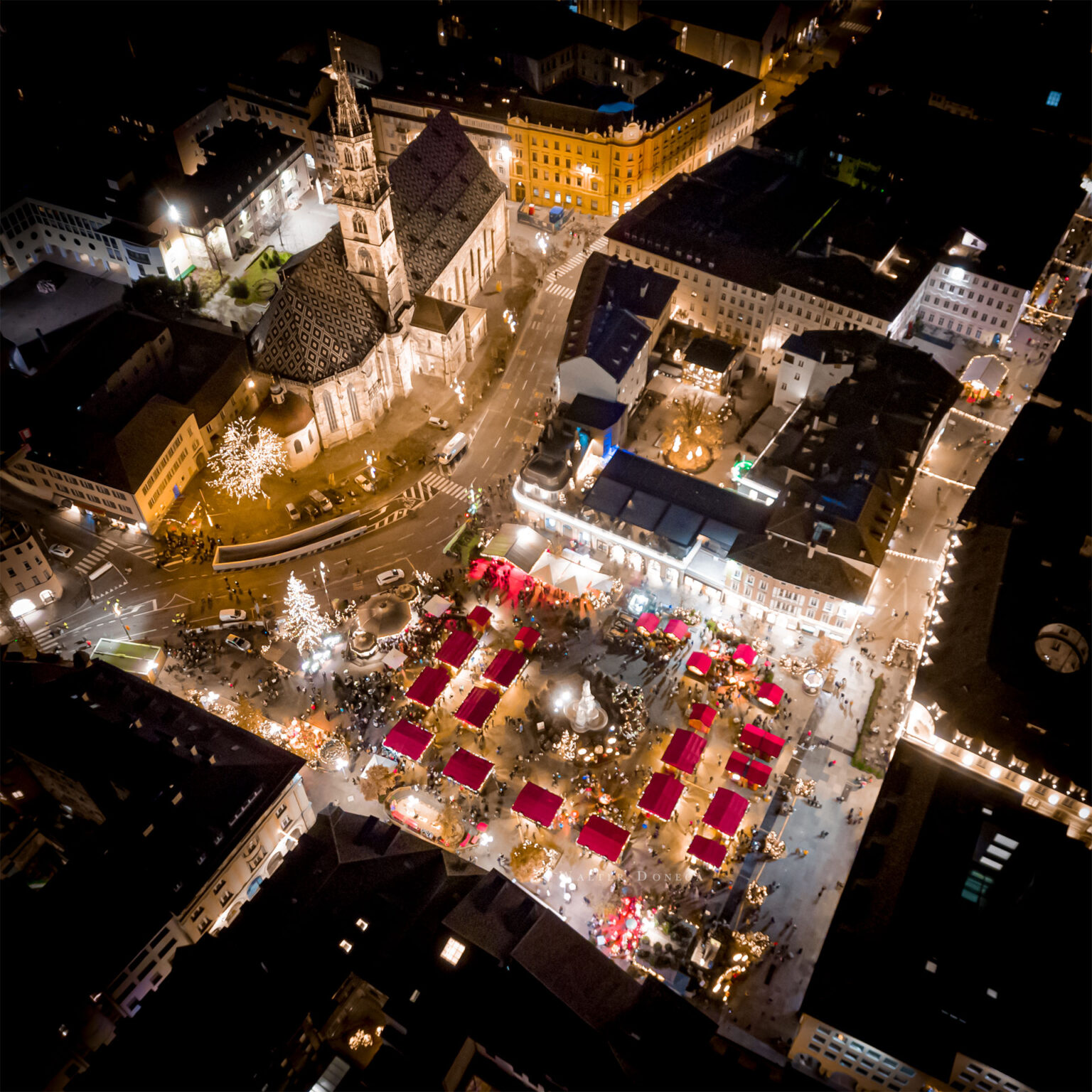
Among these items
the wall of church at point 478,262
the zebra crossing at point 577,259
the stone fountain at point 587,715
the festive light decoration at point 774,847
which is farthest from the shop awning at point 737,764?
the zebra crossing at point 577,259

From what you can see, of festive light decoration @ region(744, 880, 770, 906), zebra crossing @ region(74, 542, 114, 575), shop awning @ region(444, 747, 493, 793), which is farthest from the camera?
zebra crossing @ region(74, 542, 114, 575)

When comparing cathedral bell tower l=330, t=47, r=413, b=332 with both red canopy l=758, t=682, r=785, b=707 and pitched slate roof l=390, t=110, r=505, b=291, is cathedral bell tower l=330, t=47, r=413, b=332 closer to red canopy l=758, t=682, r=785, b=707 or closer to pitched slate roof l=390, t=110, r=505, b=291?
pitched slate roof l=390, t=110, r=505, b=291

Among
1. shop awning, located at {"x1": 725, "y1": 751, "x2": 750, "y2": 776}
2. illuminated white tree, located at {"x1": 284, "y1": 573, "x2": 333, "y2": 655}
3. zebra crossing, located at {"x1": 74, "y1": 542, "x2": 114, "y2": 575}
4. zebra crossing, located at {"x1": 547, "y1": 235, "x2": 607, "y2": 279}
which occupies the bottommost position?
zebra crossing, located at {"x1": 74, "y1": 542, "x2": 114, "y2": 575}

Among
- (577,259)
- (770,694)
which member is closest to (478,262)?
(577,259)

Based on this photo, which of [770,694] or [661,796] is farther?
[770,694]

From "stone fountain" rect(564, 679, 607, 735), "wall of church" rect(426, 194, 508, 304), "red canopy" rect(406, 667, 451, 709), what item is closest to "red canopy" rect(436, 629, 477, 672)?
"red canopy" rect(406, 667, 451, 709)

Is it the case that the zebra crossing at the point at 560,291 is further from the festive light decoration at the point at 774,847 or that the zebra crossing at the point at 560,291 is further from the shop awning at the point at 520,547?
the festive light decoration at the point at 774,847

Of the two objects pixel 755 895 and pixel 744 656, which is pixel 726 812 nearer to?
pixel 755 895
